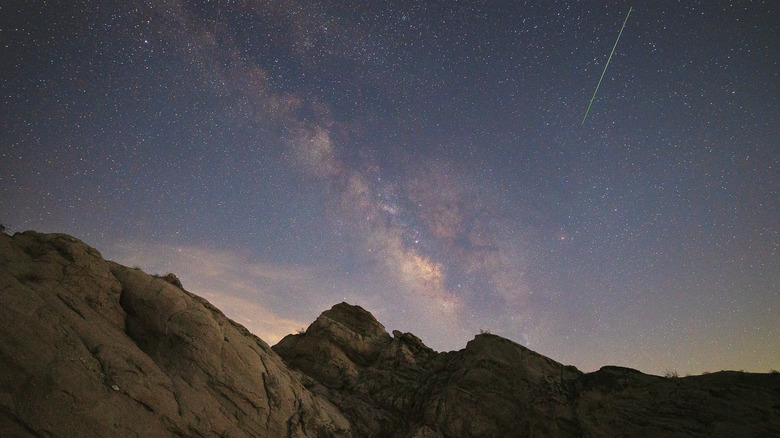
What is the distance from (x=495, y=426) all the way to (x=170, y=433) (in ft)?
59.2

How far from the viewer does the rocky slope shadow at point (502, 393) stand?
17859 millimetres

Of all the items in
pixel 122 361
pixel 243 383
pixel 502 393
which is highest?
pixel 502 393

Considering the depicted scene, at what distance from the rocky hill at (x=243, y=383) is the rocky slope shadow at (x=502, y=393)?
77 mm

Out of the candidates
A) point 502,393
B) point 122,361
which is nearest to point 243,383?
point 122,361

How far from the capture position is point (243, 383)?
17938 millimetres

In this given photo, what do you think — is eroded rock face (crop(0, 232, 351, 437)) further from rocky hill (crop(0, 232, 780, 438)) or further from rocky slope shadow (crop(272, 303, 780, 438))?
rocky slope shadow (crop(272, 303, 780, 438))

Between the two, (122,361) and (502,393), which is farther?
(502,393)

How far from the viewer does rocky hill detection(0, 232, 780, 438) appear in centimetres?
1231

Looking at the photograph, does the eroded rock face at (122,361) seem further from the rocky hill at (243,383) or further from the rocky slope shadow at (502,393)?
the rocky slope shadow at (502,393)

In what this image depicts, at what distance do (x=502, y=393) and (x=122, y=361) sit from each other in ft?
70.4

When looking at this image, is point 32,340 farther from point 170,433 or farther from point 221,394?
point 221,394

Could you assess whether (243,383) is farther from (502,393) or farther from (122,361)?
(502,393)

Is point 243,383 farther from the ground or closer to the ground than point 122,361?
farther from the ground

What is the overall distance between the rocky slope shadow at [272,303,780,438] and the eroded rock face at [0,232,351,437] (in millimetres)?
4487
